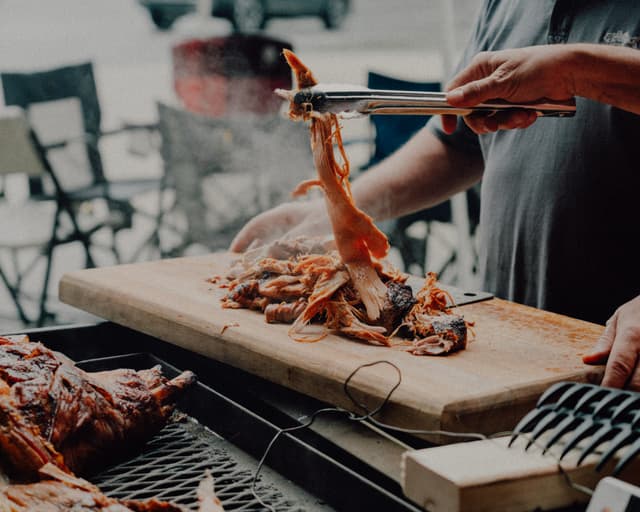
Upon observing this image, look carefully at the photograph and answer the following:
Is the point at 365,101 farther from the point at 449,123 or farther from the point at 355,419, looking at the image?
the point at 355,419

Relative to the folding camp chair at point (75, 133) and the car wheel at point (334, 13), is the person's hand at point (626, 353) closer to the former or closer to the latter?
the folding camp chair at point (75, 133)

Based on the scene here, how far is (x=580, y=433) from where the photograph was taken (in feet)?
4.48

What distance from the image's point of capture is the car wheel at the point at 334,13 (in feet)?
42.5

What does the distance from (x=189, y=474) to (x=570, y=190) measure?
5.37ft

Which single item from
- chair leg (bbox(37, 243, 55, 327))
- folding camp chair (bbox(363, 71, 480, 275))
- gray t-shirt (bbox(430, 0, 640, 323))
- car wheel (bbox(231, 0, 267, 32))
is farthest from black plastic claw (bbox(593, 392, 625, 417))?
car wheel (bbox(231, 0, 267, 32))

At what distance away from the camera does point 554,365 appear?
2072 mm

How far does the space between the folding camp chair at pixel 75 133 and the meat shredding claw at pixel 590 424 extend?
5624 millimetres

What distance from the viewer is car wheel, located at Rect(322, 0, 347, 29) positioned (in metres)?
13.0

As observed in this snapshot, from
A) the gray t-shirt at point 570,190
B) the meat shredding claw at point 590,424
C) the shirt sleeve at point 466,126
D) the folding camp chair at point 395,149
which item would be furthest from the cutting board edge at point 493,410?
the folding camp chair at point 395,149

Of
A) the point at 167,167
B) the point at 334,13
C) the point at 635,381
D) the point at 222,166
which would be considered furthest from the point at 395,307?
the point at 334,13

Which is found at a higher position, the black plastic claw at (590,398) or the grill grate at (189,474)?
the black plastic claw at (590,398)

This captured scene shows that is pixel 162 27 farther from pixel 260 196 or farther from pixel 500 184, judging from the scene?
pixel 500 184

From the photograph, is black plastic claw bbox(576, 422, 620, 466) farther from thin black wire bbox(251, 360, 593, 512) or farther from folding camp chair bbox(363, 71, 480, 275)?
folding camp chair bbox(363, 71, 480, 275)

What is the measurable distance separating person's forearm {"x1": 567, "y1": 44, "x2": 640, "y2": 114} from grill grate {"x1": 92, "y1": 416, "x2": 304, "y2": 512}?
4.33 ft
